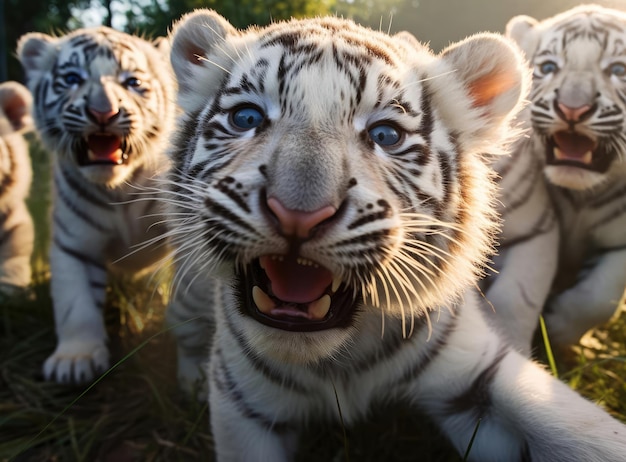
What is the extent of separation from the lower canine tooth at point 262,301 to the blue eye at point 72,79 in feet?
5.52

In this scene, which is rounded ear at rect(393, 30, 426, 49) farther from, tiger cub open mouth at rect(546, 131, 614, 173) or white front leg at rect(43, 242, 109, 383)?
white front leg at rect(43, 242, 109, 383)

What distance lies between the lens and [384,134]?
1.22 metres

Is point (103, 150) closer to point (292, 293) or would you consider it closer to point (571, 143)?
point (292, 293)

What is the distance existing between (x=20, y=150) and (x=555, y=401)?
Answer: 283 cm

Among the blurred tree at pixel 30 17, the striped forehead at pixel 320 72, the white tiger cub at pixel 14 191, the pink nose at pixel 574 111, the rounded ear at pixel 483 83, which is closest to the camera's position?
the striped forehead at pixel 320 72

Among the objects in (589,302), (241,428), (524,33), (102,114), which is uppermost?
(524,33)

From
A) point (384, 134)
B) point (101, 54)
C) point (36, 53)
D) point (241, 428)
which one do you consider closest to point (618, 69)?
point (384, 134)

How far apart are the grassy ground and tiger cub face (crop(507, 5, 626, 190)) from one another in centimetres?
64

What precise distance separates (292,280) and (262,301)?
3.0 inches

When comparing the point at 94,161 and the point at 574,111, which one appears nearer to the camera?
the point at 574,111

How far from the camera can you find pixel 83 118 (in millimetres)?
2199

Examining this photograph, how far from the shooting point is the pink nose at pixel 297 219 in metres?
0.94

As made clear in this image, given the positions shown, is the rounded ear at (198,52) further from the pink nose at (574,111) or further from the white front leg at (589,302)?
the white front leg at (589,302)

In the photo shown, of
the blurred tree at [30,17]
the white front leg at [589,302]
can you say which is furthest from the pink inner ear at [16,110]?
the blurred tree at [30,17]
